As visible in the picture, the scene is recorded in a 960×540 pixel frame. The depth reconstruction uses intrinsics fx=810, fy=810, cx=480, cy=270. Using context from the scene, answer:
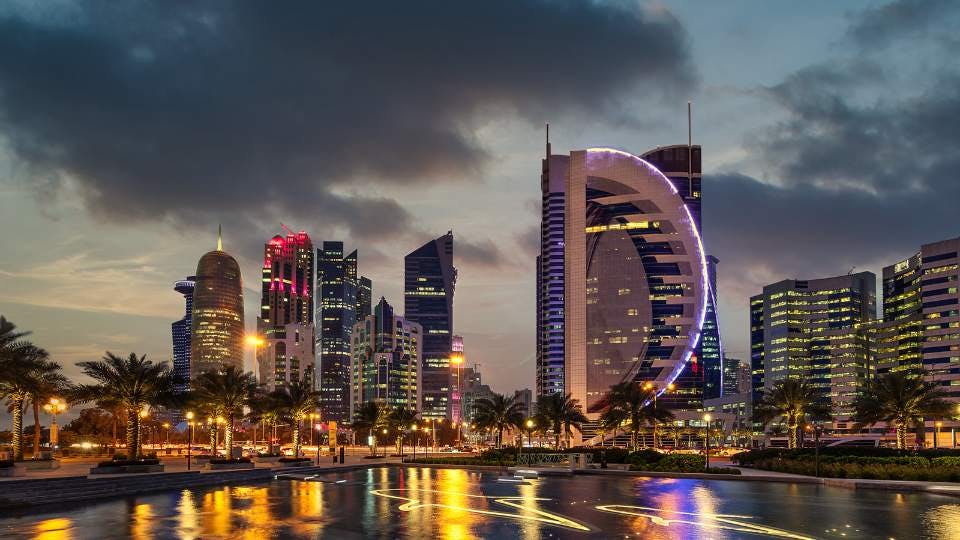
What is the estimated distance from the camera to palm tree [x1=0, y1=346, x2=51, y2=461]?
157ft

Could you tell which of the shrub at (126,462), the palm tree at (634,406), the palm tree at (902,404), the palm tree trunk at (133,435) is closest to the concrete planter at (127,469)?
the shrub at (126,462)

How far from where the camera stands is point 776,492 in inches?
1763

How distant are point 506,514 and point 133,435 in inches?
1367

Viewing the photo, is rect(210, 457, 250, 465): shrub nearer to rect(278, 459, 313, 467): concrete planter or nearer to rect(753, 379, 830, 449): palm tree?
rect(278, 459, 313, 467): concrete planter

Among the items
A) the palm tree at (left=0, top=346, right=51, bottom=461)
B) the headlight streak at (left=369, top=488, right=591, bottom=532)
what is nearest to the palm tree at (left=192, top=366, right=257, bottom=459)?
the palm tree at (left=0, top=346, right=51, bottom=461)

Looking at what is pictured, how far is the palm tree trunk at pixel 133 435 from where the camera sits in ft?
185

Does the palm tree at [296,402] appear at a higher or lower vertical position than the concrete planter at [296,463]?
higher

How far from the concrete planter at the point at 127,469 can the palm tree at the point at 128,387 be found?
517 cm

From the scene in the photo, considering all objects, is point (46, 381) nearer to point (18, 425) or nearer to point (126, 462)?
point (18, 425)

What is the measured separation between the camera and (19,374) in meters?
48.4

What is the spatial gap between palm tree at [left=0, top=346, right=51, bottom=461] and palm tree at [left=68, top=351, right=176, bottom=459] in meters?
2.92

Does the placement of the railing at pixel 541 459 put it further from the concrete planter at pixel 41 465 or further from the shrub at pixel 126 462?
the concrete planter at pixel 41 465

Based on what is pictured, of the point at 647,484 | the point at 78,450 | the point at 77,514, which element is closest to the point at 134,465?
the point at 77,514

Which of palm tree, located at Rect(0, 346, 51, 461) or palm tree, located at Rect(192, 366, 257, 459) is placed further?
palm tree, located at Rect(192, 366, 257, 459)
